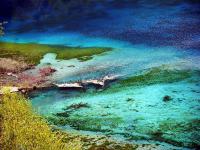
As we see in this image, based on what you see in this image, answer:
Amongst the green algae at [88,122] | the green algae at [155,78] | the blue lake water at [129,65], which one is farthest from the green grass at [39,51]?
the green algae at [88,122]

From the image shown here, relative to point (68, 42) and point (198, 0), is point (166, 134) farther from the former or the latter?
point (198, 0)

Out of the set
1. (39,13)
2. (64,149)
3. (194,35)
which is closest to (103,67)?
(194,35)

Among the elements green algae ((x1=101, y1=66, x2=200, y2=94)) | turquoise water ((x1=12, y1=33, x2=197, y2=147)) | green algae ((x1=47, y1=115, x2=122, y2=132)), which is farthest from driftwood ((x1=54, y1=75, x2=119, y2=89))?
green algae ((x1=47, y1=115, x2=122, y2=132))

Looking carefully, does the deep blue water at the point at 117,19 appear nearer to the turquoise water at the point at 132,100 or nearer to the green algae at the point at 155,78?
the turquoise water at the point at 132,100

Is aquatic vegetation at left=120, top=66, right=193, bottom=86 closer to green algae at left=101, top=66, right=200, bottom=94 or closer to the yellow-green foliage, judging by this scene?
green algae at left=101, top=66, right=200, bottom=94

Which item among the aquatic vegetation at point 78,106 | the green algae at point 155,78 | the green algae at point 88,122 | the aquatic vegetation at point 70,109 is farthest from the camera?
the green algae at point 155,78
